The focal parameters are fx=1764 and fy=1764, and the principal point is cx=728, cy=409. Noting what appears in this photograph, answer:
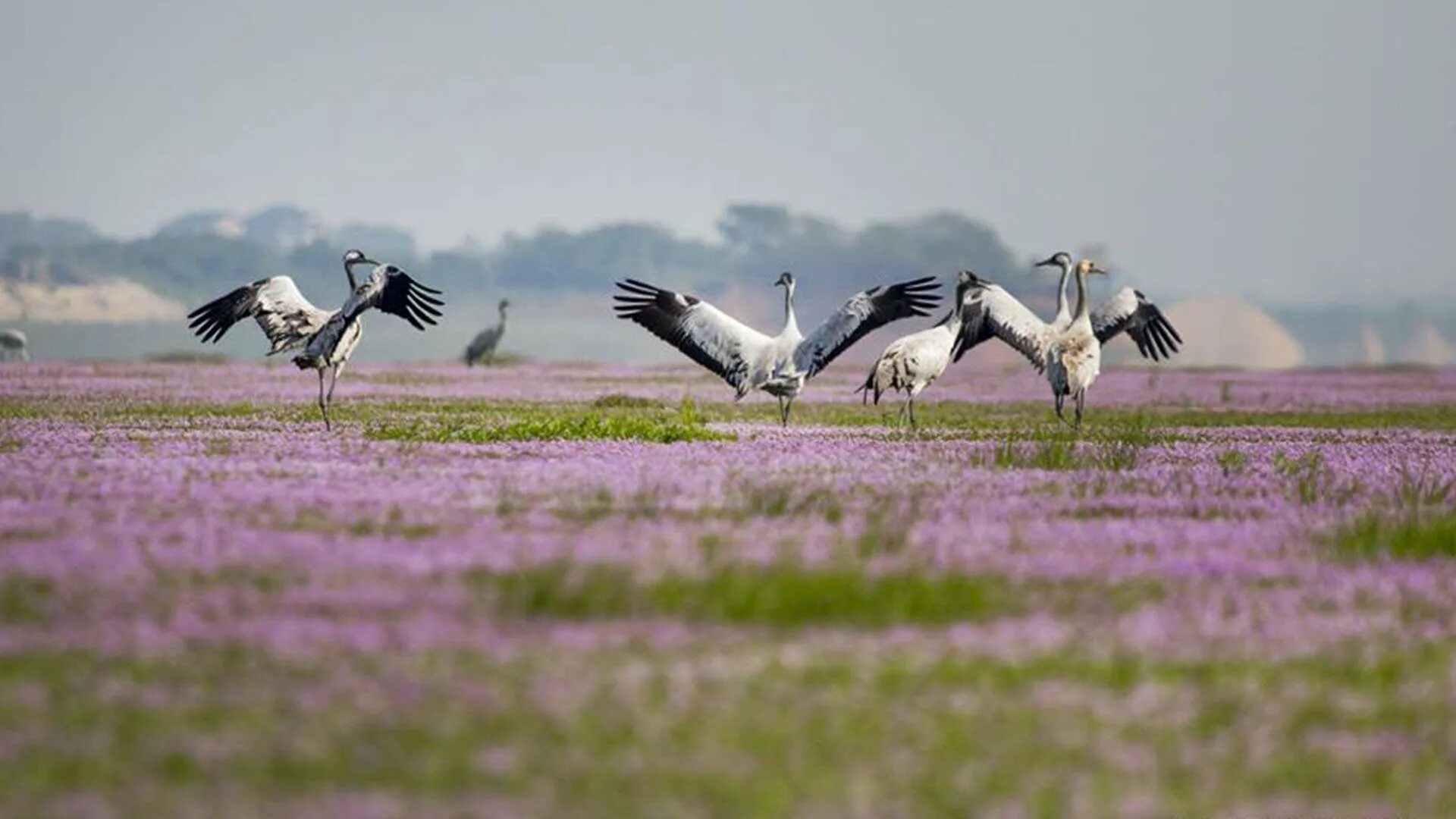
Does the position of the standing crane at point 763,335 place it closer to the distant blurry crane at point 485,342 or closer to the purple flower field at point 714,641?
the purple flower field at point 714,641

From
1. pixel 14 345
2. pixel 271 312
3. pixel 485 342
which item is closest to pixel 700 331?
pixel 271 312

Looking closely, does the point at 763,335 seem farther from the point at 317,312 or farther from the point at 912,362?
the point at 317,312

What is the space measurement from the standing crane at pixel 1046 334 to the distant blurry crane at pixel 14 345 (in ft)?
171

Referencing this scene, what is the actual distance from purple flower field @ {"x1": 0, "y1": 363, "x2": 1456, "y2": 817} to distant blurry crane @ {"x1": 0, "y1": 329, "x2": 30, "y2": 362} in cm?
5812

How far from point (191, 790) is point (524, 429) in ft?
53.2

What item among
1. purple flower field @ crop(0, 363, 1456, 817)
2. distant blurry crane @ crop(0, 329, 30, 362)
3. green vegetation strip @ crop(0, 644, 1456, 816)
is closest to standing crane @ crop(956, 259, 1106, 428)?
purple flower field @ crop(0, 363, 1456, 817)

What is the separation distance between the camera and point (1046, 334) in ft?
93.1

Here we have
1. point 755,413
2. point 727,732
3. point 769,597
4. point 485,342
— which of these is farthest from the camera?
point 485,342

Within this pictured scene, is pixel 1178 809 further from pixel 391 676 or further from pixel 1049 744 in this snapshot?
pixel 391 676

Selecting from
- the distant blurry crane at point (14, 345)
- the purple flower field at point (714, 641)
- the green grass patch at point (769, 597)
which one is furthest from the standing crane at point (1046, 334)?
the distant blurry crane at point (14, 345)

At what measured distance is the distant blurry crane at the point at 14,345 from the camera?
72062mm

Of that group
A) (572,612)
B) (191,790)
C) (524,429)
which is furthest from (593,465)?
(191,790)

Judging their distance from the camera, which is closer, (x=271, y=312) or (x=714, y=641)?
(x=714, y=641)

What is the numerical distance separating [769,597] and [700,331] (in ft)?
56.0
